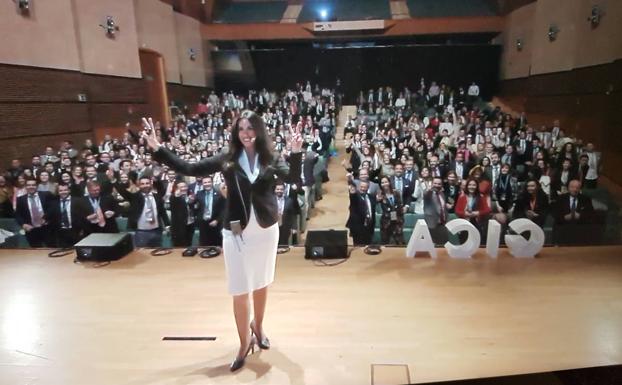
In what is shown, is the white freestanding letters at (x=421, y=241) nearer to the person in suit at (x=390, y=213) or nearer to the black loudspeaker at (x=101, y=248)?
the person in suit at (x=390, y=213)

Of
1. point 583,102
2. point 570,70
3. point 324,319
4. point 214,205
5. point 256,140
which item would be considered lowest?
point 324,319

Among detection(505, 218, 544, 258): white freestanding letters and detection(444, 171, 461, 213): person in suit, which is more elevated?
detection(444, 171, 461, 213): person in suit

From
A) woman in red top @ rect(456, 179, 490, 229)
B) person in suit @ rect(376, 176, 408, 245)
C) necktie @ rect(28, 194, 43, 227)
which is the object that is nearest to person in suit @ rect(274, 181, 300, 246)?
person in suit @ rect(376, 176, 408, 245)

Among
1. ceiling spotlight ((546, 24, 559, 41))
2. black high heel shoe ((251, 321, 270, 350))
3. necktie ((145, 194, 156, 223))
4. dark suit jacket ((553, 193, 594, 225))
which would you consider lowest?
black high heel shoe ((251, 321, 270, 350))

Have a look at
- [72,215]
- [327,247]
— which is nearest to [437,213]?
[327,247]

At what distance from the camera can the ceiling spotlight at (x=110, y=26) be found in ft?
15.1

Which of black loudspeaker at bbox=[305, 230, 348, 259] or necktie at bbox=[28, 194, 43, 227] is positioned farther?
necktie at bbox=[28, 194, 43, 227]

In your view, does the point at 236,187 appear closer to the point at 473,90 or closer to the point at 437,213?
the point at 437,213

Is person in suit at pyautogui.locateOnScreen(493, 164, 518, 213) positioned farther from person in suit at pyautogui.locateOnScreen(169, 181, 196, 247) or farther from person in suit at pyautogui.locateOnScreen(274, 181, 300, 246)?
person in suit at pyautogui.locateOnScreen(169, 181, 196, 247)

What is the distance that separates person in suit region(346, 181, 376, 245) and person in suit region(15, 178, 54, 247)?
136 inches

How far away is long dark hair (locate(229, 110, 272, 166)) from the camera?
220cm

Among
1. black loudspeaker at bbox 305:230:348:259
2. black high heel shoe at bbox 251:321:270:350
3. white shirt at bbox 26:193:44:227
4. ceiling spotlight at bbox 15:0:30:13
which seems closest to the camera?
black high heel shoe at bbox 251:321:270:350

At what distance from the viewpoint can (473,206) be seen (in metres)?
4.52

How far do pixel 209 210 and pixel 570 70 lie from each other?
4.24 m
